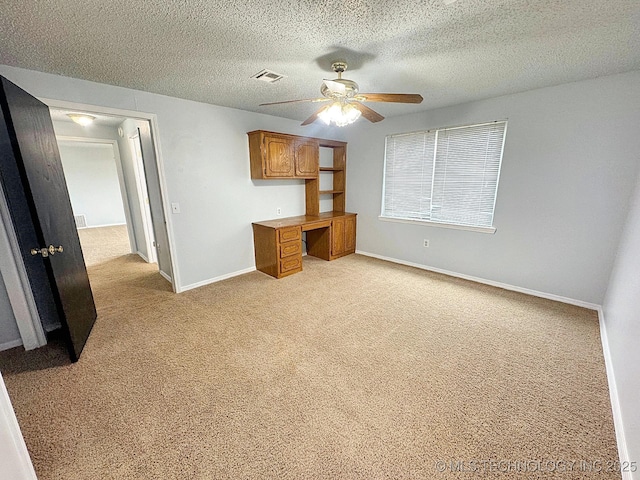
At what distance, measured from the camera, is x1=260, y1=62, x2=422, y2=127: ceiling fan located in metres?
1.95

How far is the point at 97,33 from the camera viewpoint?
5.45ft

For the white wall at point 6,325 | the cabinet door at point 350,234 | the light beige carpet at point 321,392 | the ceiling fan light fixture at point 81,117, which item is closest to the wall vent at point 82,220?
the ceiling fan light fixture at point 81,117

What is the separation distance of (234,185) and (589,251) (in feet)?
14.1

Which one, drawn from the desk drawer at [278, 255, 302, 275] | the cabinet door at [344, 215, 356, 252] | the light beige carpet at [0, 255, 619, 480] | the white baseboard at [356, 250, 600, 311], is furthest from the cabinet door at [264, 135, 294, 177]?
the white baseboard at [356, 250, 600, 311]

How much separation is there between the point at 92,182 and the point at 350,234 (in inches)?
311

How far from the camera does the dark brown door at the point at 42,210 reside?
1.75 meters

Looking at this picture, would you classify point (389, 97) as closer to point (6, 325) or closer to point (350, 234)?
point (350, 234)

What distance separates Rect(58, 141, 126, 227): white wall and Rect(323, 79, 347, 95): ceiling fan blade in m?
8.07

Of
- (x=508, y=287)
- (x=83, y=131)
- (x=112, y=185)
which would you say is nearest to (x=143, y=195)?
(x=83, y=131)

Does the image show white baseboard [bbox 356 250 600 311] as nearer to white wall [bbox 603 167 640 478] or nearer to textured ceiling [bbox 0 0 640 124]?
white wall [bbox 603 167 640 478]

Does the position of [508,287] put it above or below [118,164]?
below

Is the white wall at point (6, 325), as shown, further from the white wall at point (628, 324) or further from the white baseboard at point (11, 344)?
the white wall at point (628, 324)

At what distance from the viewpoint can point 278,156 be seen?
3.78 meters

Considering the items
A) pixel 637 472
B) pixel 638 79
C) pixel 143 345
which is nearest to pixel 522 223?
pixel 638 79
